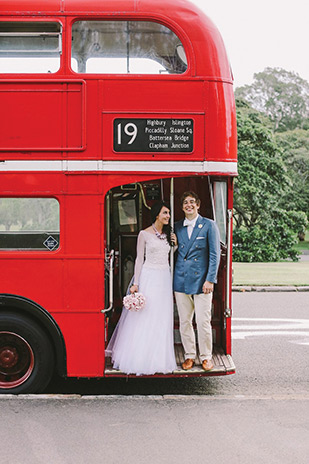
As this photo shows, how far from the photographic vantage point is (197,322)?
584 centimetres

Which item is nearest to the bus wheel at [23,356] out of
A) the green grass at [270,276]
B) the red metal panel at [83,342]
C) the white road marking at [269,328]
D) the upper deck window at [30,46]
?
the red metal panel at [83,342]

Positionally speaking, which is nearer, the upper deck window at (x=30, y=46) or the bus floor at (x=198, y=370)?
the upper deck window at (x=30, y=46)

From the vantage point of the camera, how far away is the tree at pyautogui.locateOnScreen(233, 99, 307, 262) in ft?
75.4

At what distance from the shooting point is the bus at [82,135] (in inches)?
212

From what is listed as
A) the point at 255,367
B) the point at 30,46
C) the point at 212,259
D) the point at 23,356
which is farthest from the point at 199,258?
the point at 30,46

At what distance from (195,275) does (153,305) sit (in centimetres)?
54

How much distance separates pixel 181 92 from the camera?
546 cm

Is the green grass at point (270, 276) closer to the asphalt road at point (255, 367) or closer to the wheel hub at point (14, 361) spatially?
the asphalt road at point (255, 367)

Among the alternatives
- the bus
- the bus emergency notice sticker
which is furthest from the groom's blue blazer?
the bus emergency notice sticker

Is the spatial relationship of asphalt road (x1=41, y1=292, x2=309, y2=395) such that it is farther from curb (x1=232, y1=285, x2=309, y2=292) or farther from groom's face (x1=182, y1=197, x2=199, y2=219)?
curb (x1=232, y1=285, x2=309, y2=292)

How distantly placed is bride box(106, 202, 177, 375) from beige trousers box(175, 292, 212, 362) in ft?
0.44

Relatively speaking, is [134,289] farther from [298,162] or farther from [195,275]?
[298,162]

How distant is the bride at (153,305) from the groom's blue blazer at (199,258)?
0.16 m

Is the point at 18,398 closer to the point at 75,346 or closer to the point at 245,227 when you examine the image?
the point at 75,346
